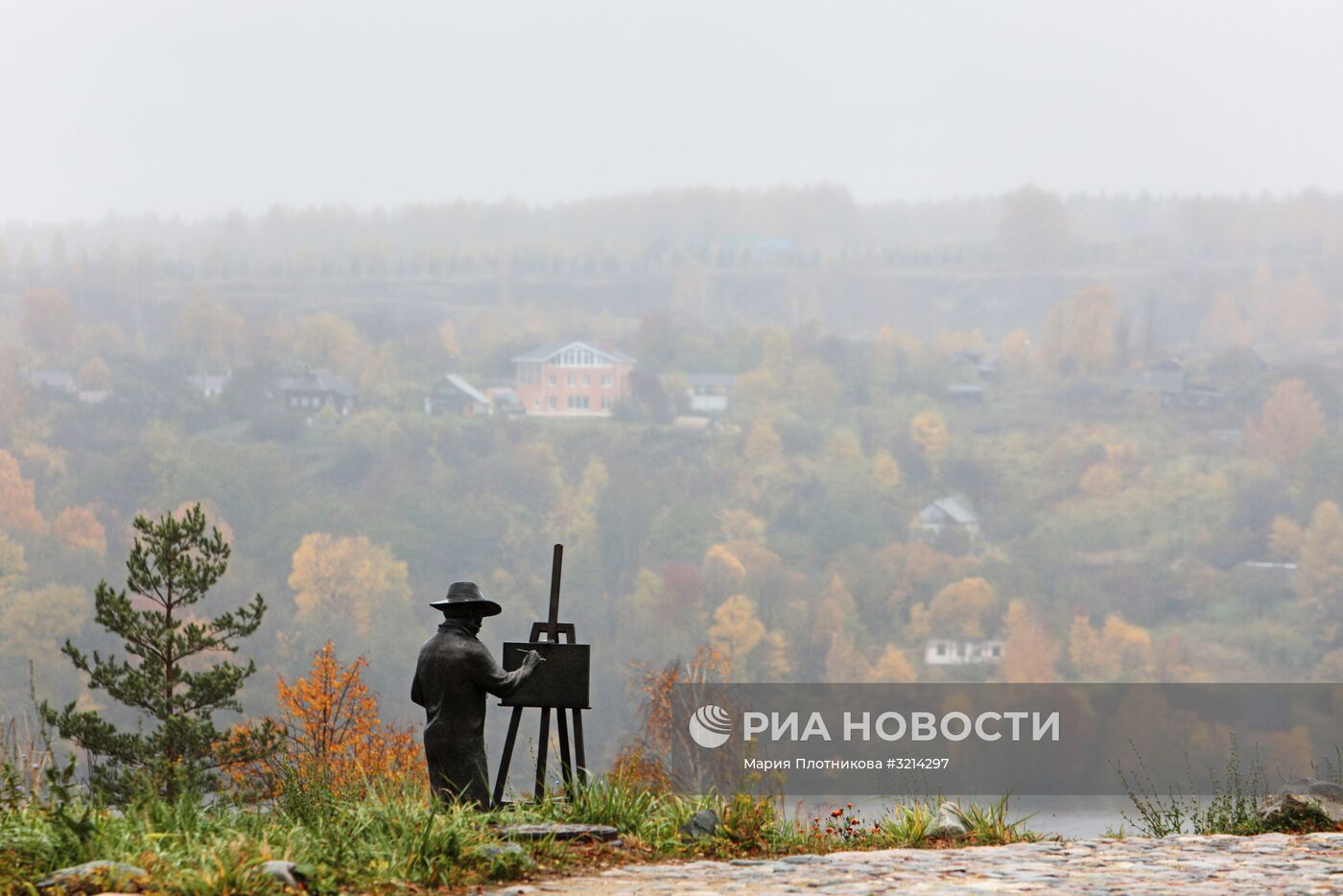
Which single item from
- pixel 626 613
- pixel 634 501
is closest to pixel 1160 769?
pixel 626 613

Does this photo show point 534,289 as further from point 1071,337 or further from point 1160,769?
point 1160,769

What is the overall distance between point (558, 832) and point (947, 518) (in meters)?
119

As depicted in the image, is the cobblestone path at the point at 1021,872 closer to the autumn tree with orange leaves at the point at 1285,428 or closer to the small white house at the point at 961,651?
the small white house at the point at 961,651

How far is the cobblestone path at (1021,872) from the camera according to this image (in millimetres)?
7727

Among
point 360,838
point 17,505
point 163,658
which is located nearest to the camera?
point 360,838

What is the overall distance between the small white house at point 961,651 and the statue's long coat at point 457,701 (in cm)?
10373

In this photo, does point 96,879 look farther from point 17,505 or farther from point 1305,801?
point 17,505

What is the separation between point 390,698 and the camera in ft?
327

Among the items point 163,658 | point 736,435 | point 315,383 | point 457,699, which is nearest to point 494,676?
point 457,699

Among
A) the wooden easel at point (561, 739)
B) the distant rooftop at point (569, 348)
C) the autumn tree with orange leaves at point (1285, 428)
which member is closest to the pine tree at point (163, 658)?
the wooden easel at point (561, 739)

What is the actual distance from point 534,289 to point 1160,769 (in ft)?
281

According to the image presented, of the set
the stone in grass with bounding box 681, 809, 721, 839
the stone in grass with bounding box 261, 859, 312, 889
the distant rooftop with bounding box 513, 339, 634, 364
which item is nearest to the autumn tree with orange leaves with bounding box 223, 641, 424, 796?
the stone in grass with bounding box 261, 859, 312, 889

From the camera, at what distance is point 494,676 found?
30.6 feet

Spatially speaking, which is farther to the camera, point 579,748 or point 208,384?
point 208,384
